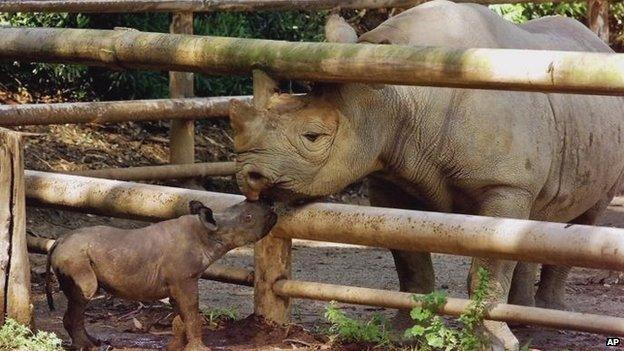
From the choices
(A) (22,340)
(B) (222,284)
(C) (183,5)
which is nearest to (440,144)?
(A) (22,340)

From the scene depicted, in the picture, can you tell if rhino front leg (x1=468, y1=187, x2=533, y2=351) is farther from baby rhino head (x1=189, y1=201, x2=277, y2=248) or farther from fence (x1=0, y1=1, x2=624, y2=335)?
baby rhino head (x1=189, y1=201, x2=277, y2=248)

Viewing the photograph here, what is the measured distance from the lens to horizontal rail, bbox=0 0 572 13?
8.90 m

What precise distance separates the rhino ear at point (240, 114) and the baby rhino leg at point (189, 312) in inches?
27.2

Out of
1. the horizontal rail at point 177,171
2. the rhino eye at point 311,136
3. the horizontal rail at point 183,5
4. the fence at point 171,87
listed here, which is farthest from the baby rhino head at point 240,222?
the horizontal rail at point 183,5

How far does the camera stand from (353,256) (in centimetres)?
929

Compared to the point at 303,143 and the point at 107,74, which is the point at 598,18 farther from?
the point at 303,143

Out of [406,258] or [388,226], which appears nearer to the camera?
[388,226]

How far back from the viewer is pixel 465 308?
512cm

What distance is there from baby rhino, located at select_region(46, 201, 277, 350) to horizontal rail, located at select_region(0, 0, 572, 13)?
12.9 ft

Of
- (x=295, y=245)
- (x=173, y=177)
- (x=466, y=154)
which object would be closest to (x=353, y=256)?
(x=295, y=245)

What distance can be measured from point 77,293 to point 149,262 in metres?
0.29

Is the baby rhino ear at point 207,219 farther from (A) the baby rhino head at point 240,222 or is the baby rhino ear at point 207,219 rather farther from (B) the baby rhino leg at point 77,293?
(B) the baby rhino leg at point 77,293

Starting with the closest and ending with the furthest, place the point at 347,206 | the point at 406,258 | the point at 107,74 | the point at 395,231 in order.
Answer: the point at 395,231, the point at 347,206, the point at 406,258, the point at 107,74

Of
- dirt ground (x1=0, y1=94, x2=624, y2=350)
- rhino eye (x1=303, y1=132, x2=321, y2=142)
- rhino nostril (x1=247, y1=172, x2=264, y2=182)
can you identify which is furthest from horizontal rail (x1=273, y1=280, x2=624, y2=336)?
rhino eye (x1=303, y1=132, x2=321, y2=142)
